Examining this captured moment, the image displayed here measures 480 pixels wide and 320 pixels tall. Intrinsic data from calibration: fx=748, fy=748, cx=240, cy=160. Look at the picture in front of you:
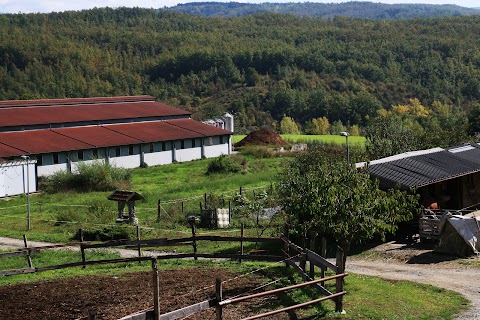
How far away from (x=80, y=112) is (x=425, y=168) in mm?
43908

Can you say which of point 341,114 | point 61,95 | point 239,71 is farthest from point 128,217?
point 239,71

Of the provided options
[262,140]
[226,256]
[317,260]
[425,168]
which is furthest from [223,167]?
[317,260]

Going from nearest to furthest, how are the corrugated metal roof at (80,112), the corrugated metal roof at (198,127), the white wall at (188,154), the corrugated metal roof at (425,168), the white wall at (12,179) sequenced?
the corrugated metal roof at (425,168) → the white wall at (12,179) → the corrugated metal roof at (80,112) → the white wall at (188,154) → the corrugated metal roof at (198,127)

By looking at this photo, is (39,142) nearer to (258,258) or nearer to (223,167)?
(223,167)

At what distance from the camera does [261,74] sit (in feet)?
550

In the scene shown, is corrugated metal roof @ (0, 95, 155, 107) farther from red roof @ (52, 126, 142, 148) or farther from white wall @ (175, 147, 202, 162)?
white wall @ (175, 147, 202, 162)

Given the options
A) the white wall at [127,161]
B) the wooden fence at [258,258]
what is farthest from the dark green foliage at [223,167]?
the wooden fence at [258,258]

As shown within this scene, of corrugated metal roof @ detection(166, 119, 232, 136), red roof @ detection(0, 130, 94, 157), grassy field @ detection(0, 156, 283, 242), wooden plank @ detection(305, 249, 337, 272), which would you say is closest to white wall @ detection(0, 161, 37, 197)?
grassy field @ detection(0, 156, 283, 242)

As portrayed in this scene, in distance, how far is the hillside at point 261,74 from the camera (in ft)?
455

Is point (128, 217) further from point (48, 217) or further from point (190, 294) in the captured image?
point (190, 294)

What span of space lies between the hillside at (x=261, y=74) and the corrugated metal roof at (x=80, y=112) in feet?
150

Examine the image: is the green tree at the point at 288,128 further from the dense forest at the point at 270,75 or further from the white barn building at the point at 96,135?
the white barn building at the point at 96,135

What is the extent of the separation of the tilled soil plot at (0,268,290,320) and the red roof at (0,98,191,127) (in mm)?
41534

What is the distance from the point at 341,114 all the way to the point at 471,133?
62741 millimetres
